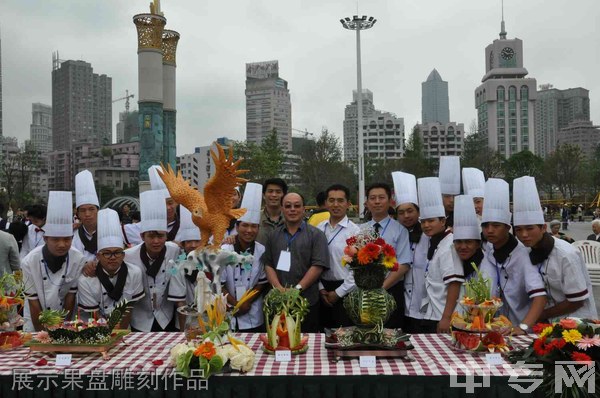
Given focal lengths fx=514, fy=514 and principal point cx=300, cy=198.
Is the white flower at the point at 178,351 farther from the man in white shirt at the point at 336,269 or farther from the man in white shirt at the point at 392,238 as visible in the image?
the man in white shirt at the point at 392,238

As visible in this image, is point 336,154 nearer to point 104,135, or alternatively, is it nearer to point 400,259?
point 400,259

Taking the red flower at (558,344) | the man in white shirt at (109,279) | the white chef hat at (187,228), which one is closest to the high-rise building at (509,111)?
the white chef hat at (187,228)

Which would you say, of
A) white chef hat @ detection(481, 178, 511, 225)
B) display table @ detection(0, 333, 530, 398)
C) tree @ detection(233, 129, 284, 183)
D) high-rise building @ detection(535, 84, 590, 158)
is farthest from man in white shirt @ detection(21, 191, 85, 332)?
high-rise building @ detection(535, 84, 590, 158)

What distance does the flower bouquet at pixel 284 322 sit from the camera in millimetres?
3127

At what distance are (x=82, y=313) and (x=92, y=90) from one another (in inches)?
3782

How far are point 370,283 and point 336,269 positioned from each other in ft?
5.56

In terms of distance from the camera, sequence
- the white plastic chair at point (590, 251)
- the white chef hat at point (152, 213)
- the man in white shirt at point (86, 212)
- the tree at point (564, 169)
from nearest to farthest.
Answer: the white chef hat at point (152, 213) < the man in white shirt at point (86, 212) < the white plastic chair at point (590, 251) < the tree at point (564, 169)

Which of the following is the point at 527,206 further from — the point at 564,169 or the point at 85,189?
the point at 564,169

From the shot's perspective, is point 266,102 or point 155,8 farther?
point 266,102

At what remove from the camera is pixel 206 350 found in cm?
281

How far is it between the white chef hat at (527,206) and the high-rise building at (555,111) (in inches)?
4394

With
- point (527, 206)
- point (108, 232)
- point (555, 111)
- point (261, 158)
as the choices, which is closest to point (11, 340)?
point (108, 232)

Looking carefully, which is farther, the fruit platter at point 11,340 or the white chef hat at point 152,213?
the white chef hat at point 152,213

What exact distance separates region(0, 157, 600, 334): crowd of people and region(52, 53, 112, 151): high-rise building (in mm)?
85630
